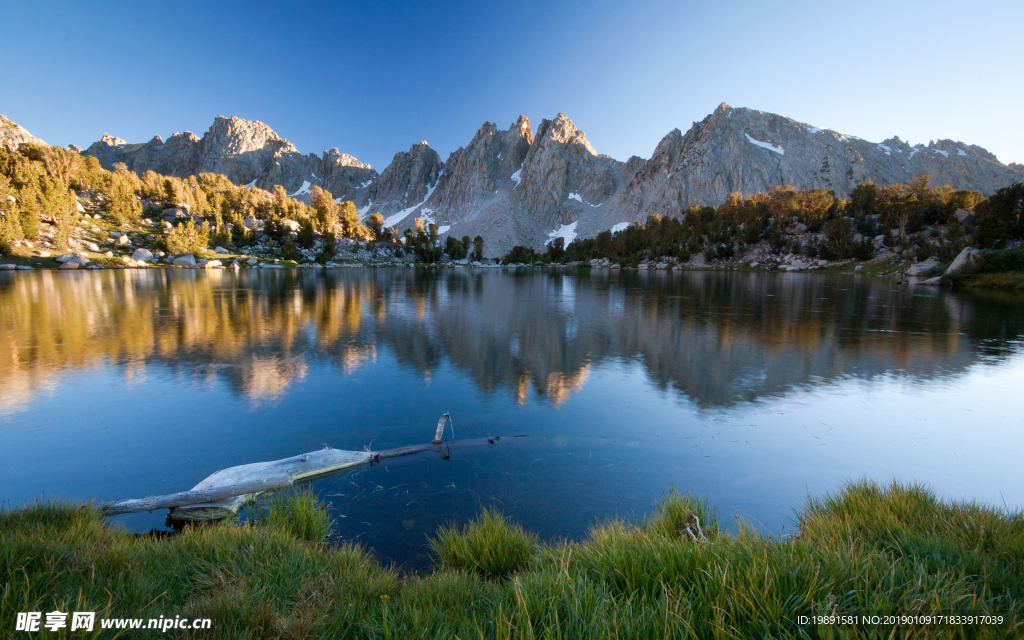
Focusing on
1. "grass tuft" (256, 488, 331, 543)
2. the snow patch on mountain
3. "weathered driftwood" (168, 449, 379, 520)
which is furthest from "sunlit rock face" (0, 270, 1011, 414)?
the snow patch on mountain

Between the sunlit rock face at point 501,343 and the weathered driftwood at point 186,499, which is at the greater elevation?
the sunlit rock face at point 501,343

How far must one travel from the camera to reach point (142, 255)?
237ft

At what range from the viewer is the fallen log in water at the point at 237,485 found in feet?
15.2

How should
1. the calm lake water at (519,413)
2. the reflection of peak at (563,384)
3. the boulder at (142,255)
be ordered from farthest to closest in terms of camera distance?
the boulder at (142,255), the reflection of peak at (563,384), the calm lake water at (519,413)

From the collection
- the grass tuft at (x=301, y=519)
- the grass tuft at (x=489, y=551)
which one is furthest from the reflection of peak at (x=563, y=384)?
the grass tuft at (x=301, y=519)

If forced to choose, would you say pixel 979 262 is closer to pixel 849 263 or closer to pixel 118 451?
pixel 849 263

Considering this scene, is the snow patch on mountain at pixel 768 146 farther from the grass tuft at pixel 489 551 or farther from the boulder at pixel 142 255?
the grass tuft at pixel 489 551

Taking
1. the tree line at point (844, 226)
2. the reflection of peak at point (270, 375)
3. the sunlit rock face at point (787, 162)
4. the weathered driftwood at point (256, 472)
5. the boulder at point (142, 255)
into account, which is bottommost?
the weathered driftwood at point (256, 472)

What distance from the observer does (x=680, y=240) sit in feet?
347

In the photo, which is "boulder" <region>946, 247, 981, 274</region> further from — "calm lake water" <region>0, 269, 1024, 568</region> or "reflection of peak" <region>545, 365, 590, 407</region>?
"reflection of peak" <region>545, 365, 590, 407</region>

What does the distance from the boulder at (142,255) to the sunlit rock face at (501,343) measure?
59.3 m

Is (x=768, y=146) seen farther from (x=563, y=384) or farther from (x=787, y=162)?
(x=563, y=384)

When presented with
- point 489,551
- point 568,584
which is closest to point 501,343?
point 489,551

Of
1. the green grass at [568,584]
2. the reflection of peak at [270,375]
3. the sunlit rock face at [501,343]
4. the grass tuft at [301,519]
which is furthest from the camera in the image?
the sunlit rock face at [501,343]
